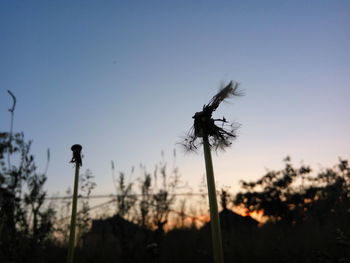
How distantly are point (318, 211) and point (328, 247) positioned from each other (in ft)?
32.0

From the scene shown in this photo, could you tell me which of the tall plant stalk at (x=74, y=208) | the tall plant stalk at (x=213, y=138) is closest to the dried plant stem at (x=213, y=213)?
the tall plant stalk at (x=213, y=138)

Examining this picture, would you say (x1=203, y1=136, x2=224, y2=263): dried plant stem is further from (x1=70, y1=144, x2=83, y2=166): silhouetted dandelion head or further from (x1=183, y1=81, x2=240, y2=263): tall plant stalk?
(x1=70, y1=144, x2=83, y2=166): silhouetted dandelion head

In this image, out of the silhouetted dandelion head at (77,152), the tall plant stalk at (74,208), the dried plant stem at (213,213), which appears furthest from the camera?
the silhouetted dandelion head at (77,152)

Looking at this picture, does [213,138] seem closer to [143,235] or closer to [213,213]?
[213,213]

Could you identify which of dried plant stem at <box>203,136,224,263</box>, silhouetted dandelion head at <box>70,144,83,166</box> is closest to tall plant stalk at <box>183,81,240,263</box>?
dried plant stem at <box>203,136,224,263</box>

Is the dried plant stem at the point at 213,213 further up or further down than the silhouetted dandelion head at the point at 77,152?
further down

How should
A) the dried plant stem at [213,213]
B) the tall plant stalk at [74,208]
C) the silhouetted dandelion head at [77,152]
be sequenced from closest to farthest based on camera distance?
the dried plant stem at [213,213] → the tall plant stalk at [74,208] → the silhouetted dandelion head at [77,152]

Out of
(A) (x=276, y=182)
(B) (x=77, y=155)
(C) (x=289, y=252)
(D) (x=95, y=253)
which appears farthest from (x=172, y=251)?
(A) (x=276, y=182)

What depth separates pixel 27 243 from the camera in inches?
271

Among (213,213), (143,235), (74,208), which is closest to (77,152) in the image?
(74,208)

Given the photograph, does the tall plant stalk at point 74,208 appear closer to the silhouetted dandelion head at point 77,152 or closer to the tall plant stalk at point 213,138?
the silhouetted dandelion head at point 77,152

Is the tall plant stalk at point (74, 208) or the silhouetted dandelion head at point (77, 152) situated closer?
the tall plant stalk at point (74, 208)

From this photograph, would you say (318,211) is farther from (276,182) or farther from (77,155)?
(77,155)

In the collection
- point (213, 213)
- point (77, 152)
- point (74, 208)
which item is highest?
point (77, 152)
